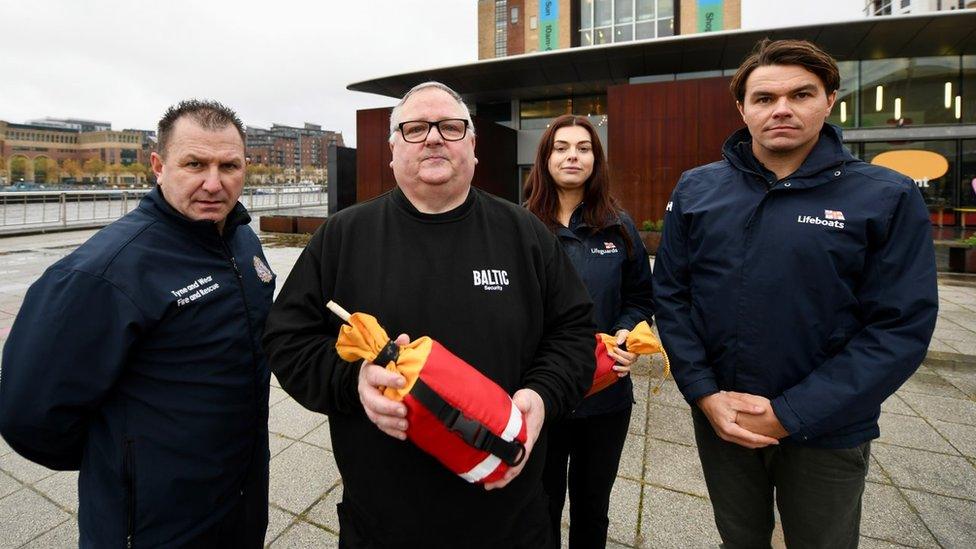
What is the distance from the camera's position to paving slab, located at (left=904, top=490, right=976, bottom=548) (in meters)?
2.67

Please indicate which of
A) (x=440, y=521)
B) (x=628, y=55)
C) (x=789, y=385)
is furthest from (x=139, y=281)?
(x=628, y=55)

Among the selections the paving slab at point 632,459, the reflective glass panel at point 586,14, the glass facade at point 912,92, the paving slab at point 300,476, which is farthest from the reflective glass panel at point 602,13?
the paving slab at point 300,476

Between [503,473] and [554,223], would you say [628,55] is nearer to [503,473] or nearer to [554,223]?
[554,223]

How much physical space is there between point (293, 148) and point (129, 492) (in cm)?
18898

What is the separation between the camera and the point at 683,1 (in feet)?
93.6

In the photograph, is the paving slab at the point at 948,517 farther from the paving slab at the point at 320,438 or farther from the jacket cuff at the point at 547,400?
the paving slab at the point at 320,438

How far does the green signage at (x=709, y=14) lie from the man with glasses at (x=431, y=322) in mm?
33177

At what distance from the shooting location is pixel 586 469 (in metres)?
2.36

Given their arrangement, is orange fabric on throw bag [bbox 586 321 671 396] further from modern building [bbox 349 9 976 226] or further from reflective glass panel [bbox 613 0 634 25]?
reflective glass panel [bbox 613 0 634 25]

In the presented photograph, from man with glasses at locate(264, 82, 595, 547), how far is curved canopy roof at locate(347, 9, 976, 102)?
66.1 feet

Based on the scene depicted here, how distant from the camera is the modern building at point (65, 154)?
9100 cm

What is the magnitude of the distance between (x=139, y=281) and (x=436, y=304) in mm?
996

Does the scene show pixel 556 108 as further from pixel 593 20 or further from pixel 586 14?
pixel 586 14

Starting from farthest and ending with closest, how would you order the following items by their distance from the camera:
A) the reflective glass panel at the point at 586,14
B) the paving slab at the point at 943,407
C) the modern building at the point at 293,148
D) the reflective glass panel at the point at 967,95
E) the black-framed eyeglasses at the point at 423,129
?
the modern building at the point at 293,148
the reflective glass panel at the point at 586,14
the reflective glass panel at the point at 967,95
the paving slab at the point at 943,407
the black-framed eyeglasses at the point at 423,129
